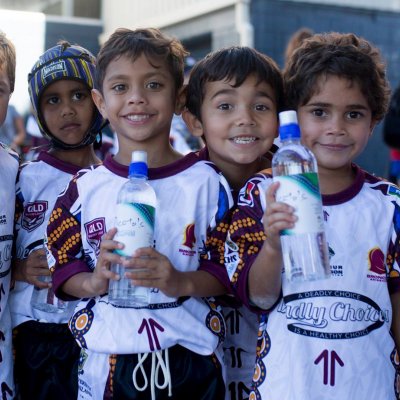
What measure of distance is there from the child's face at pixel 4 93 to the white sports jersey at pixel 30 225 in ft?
0.93

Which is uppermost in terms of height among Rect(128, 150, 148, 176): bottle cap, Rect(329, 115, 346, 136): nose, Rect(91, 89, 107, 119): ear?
Rect(91, 89, 107, 119): ear

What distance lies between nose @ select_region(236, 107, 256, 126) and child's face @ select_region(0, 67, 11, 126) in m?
0.99

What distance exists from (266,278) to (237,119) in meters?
0.67

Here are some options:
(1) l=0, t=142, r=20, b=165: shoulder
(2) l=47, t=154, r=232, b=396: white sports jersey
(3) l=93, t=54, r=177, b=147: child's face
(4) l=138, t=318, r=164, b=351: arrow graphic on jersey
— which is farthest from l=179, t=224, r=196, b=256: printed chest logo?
(1) l=0, t=142, r=20, b=165: shoulder

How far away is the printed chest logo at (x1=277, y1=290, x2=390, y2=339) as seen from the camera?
7.86ft

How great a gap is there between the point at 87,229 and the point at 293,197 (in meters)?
0.88

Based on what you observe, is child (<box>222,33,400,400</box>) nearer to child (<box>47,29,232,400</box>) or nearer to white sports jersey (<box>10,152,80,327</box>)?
child (<box>47,29,232,400</box>)

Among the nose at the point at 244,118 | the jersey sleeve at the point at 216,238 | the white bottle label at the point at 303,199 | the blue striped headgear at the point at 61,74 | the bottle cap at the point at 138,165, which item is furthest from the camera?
the blue striped headgear at the point at 61,74

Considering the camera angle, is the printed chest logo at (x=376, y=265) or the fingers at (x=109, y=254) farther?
the printed chest logo at (x=376, y=265)

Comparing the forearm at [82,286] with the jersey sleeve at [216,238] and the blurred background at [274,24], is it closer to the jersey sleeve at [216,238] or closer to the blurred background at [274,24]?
the jersey sleeve at [216,238]

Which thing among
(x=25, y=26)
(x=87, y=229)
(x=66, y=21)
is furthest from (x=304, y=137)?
(x=66, y=21)

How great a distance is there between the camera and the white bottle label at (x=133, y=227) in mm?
2227

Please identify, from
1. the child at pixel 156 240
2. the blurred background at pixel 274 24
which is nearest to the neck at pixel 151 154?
the child at pixel 156 240

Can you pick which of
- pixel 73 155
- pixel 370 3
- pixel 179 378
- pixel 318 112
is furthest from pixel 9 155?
pixel 370 3
